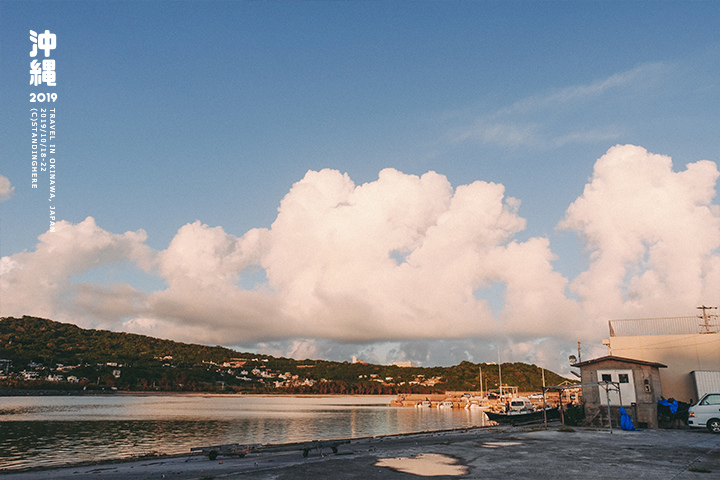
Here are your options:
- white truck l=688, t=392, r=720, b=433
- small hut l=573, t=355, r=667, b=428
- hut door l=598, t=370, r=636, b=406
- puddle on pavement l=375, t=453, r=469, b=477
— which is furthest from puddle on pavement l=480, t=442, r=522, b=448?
hut door l=598, t=370, r=636, b=406

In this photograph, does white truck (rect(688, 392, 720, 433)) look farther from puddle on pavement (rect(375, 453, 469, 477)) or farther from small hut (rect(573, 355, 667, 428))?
puddle on pavement (rect(375, 453, 469, 477))

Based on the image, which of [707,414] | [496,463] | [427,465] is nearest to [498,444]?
[496,463]

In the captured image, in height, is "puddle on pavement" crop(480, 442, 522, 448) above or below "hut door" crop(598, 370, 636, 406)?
below

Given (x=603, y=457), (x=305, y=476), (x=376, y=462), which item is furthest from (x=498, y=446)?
(x=305, y=476)

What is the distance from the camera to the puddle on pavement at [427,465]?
56.2ft

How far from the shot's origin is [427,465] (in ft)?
62.0

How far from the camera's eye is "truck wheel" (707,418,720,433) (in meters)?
28.8

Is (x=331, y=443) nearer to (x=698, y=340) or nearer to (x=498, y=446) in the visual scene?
(x=498, y=446)

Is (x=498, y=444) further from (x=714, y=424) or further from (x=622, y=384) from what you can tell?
(x=622, y=384)

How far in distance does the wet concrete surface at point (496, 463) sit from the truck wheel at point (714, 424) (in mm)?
1756

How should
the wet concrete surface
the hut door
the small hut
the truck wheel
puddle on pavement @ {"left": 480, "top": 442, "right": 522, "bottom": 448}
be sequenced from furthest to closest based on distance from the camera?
1. the hut door
2. the small hut
3. the truck wheel
4. puddle on pavement @ {"left": 480, "top": 442, "right": 522, "bottom": 448}
5. the wet concrete surface

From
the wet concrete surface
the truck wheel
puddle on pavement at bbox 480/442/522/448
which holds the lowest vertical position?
the truck wheel

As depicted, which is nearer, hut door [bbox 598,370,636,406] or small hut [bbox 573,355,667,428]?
small hut [bbox 573,355,667,428]

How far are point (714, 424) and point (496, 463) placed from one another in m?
19.3
